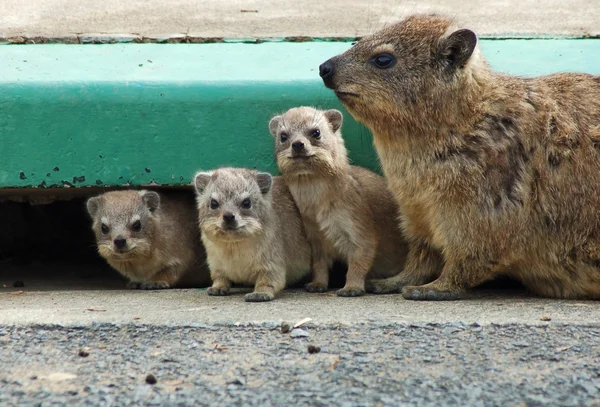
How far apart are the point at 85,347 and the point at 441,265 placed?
326cm

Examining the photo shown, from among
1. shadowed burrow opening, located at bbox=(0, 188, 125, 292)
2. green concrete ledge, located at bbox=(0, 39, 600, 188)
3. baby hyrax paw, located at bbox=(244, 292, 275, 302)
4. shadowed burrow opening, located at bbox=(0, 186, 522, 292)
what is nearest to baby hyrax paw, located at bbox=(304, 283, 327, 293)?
baby hyrax paw, located at bbox=(244, 292, 275, 302)

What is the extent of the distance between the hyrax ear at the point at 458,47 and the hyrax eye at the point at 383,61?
0.39 metres

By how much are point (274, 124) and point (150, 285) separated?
2.18m

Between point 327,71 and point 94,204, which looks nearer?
point 327,71

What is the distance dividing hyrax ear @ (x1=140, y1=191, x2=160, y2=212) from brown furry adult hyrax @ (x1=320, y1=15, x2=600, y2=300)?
271 centimetres

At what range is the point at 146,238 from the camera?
902cm

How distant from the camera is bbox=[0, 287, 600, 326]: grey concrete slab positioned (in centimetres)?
593

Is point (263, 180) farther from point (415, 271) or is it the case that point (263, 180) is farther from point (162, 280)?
point (162, 280)

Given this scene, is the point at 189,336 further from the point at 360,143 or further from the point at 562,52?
the point at 562,52

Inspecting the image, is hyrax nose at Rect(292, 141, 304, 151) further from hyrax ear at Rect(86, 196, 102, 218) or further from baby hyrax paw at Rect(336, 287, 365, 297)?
hyrax ear at Rect(86, 196, 102, 218)

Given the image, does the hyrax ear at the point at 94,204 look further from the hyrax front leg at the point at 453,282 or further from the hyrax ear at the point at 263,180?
the hyrax front leg at the point at 453,282

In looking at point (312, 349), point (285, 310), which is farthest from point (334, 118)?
point (312, 349)

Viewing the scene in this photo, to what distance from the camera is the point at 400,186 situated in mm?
7164

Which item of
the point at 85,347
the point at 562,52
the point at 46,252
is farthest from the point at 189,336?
the point at 46,252
